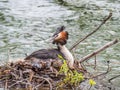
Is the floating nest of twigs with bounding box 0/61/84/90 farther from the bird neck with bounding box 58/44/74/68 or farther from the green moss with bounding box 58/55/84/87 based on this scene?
the bird neck with bounding box 58/44/74/68

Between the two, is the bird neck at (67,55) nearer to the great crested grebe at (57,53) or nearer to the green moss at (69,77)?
the great crested grebe at (57,53)

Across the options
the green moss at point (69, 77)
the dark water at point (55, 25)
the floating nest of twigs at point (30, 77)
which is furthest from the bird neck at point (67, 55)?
the dark water at point (55, 25)

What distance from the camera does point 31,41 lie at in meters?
15.3

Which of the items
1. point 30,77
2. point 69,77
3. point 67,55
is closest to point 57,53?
Answer: point 67,55

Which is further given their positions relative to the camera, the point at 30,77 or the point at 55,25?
the point at 55,25

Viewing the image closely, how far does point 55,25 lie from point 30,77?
21.9ft

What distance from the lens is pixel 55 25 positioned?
16750 millimetres

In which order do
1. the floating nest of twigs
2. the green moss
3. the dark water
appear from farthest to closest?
1. the dark water
2. the floating nest of twigs
3. the green moss

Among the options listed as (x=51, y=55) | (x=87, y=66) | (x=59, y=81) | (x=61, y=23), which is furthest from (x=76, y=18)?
(x=59, y=81)

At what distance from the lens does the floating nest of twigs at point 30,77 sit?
10.1m

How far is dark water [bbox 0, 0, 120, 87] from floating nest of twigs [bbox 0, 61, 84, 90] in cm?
176

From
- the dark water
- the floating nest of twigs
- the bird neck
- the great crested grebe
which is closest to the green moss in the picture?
the floating nest of twigs

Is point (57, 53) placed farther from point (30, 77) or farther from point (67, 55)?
point (30, 77)

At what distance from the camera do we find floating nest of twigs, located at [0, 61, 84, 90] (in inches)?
400
